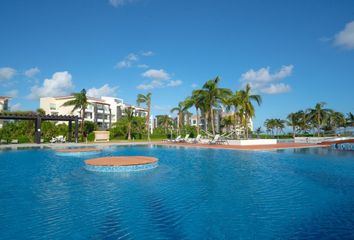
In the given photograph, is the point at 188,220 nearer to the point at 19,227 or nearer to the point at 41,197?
the point at 19,227

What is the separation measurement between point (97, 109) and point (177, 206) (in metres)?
64.1

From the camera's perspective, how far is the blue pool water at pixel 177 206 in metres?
5.24

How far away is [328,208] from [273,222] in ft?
7.05

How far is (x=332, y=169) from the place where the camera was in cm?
1284

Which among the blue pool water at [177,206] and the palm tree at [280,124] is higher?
the palm tree at [280,124]

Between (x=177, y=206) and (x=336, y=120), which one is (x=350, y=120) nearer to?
(x=336, y=120)

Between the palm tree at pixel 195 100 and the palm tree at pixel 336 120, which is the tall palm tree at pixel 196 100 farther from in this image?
the palm tree at pixel 336 120

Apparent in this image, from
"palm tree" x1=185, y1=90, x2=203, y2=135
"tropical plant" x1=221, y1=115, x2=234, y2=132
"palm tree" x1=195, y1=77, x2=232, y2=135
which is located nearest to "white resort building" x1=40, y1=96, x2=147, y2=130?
"palm tree" x1=185, y1=90, x2=203, y2=135

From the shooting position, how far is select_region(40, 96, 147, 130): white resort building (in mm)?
61656

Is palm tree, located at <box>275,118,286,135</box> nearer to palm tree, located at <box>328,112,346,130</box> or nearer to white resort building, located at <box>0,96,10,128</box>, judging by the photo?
palm tree, located at <box>328,112,346,130</box>

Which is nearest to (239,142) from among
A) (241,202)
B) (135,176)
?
(135,176)

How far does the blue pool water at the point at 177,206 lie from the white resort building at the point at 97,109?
45899 mm

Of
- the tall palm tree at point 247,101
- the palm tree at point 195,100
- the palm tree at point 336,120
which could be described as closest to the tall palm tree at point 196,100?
the palm tree at point 195,100

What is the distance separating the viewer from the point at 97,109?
67.1 m
